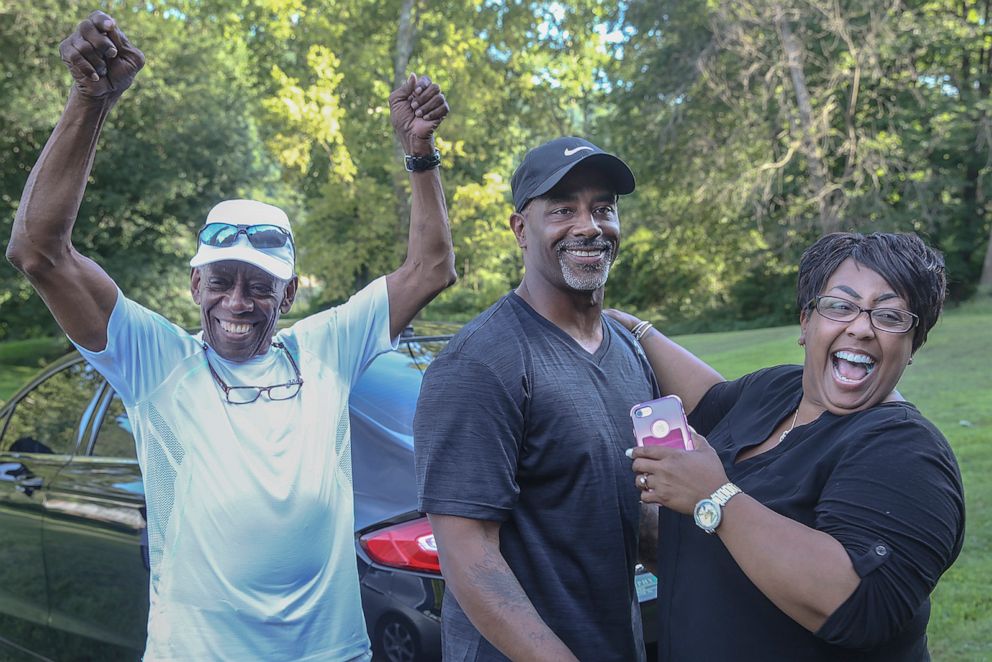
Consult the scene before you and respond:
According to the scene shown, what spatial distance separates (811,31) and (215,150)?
16148 millimetres

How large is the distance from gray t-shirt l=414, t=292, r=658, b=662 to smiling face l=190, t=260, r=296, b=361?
76 cm

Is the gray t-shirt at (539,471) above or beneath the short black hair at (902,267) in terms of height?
beneath

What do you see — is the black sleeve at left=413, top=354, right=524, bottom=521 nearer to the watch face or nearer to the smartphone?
the smartphone

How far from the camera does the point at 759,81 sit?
26484 mm

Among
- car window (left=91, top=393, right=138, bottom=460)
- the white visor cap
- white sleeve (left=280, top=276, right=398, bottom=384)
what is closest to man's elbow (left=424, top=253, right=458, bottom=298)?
white sleeve (left=280, top=276, right=398, bottom=384)

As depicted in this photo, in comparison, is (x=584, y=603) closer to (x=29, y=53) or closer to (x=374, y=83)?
(x=374, y=83)

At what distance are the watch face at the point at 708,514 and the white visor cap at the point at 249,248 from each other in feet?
4.52

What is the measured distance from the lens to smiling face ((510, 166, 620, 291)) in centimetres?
218

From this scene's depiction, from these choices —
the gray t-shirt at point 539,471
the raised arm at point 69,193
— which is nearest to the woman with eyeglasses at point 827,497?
the gray t-shirt at point 539,471

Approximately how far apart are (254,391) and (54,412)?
250 centimetres

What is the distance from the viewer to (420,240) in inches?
113

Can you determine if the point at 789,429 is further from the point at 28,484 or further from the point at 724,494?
the point at 28,484

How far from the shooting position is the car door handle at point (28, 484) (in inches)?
164

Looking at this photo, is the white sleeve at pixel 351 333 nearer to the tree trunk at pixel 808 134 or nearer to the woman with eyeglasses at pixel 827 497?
the woman with eyeglasses at pixel 827 497
